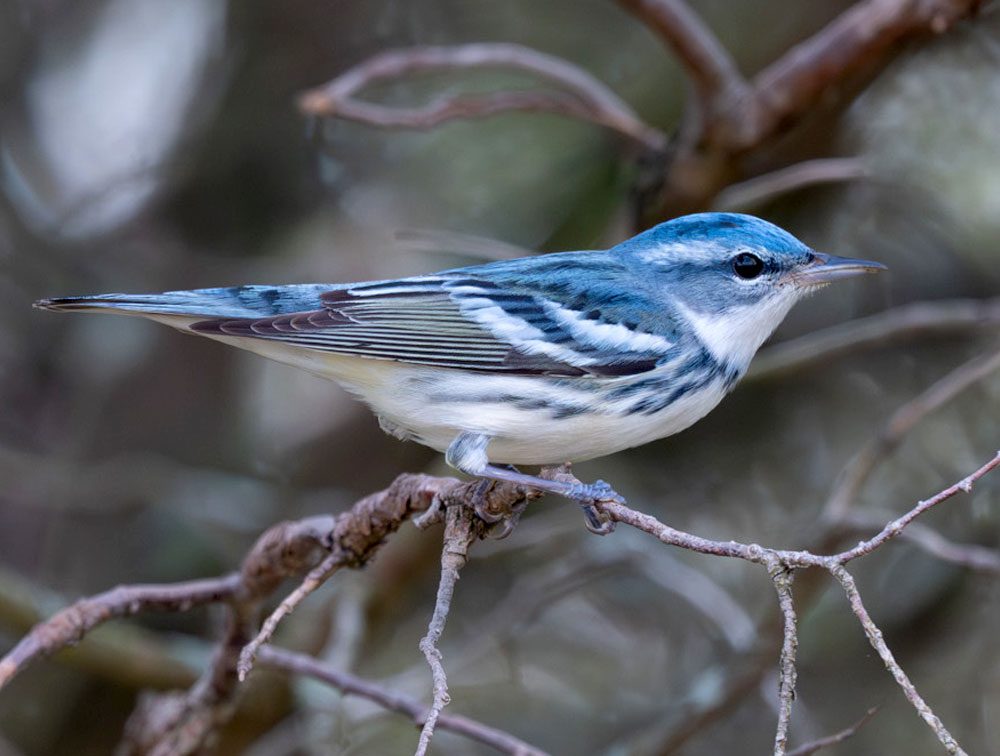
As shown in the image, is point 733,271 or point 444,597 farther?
point 733,271

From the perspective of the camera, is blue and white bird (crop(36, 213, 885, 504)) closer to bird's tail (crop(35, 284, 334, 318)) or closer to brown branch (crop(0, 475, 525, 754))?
bird's tail (crop(35, 284, 334, 318))

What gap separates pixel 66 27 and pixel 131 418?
1.95m

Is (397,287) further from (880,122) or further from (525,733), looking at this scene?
(880,122)

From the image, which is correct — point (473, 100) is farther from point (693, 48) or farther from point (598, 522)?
point (598, 522)

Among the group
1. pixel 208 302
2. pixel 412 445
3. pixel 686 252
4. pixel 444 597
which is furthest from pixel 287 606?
pixel 412 445

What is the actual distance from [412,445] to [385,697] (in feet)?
6.78

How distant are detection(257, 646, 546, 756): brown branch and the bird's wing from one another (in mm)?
831

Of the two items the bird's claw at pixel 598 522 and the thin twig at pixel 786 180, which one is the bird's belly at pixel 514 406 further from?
the thin twig at pixel 786 180

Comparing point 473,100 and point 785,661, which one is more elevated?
point 473,100

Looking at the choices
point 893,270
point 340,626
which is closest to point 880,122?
point 893,270

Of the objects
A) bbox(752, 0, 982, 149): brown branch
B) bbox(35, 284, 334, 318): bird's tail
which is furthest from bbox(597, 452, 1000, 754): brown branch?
bbox(752, 0, 982, 149): brown branch

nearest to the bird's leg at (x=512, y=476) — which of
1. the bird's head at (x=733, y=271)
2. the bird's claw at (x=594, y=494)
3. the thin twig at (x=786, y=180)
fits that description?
the bird's claw at (x=594, y=494)

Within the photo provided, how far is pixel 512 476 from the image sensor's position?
2791 mm

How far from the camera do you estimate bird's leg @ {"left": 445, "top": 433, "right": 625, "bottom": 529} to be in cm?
262
